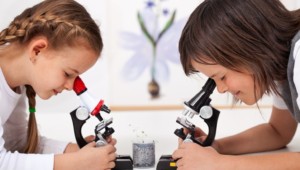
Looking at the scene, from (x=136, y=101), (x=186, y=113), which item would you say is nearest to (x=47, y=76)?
(x=186, y=113)

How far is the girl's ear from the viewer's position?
1.34 meters

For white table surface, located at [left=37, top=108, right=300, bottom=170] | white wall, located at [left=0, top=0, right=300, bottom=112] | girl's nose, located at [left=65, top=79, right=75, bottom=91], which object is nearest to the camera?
girl's nose, located at [left=65, top=79, right=75, bottom=91]

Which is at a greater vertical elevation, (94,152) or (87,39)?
(87,39)

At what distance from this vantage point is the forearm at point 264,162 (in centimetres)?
114

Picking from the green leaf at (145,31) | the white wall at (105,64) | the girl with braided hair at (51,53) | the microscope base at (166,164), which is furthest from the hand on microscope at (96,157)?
the green leaf at (145,31)

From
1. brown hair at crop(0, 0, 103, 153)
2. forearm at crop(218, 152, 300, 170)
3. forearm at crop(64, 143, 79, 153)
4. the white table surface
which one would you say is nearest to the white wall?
the white table surface

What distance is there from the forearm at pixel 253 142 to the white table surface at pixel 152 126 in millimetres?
43

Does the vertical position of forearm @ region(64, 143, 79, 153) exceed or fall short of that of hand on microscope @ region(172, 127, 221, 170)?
it falls short

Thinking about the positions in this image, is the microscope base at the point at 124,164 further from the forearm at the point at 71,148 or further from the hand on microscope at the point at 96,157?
the forearm at the point at 71,148

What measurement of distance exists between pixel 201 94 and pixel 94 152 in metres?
0.36

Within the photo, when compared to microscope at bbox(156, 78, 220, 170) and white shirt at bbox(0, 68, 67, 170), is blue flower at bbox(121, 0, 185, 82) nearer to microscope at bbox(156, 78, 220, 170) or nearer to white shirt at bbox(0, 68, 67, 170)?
white shirt at bbox(0, 68, 67, 170)

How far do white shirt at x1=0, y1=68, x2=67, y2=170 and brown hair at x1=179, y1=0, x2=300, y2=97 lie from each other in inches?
21.0

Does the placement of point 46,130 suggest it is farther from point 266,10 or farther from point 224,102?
point 224,102

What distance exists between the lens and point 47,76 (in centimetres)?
137
